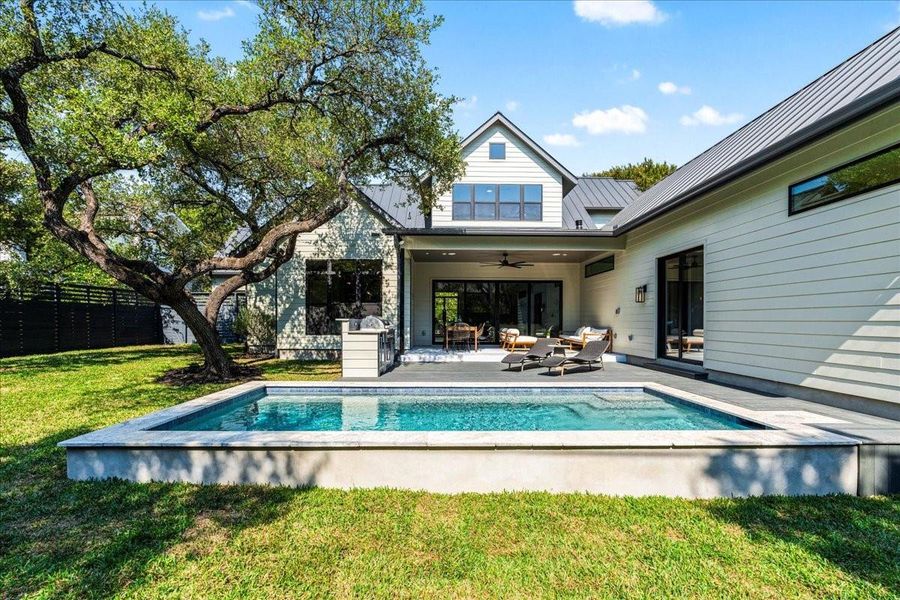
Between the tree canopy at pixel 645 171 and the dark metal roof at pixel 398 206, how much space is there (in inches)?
731

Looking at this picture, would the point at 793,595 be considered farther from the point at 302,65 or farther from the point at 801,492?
the point at 302,65

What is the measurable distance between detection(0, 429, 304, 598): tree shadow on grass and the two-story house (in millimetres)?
6676

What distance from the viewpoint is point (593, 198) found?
15.8 meters

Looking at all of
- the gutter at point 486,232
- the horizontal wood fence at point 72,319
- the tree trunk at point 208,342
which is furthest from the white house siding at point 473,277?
the horizontal wood fence at point 72,319

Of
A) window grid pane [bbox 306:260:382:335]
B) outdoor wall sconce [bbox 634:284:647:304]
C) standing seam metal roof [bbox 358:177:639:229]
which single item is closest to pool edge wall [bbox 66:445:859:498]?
outdoor wall sconce [bbox 634:284:647:304]

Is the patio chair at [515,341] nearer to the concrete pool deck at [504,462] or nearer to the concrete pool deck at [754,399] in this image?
the concrete pool deck at [754,399]

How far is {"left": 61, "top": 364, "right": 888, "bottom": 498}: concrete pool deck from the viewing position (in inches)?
141

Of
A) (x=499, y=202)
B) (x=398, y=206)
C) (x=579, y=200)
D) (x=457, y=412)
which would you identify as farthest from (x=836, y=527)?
(x=579, y=200)

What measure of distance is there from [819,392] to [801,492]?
9.02ft

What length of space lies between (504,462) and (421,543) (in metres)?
1.07

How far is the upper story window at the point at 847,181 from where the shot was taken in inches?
185

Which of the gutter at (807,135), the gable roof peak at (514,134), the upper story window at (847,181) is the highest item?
the gable roof peak at (514,134)

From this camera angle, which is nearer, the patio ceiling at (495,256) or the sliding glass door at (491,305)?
the patio ceiling at (495,256)

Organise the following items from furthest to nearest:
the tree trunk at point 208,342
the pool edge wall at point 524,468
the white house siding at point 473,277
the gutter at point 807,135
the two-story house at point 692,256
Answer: the white house siding at point 473,277 < the tree trunk at point 208,342 < the two-story house at point 692,256 < the gutter at point 807,135 < the pool edge wall at point 524,468
